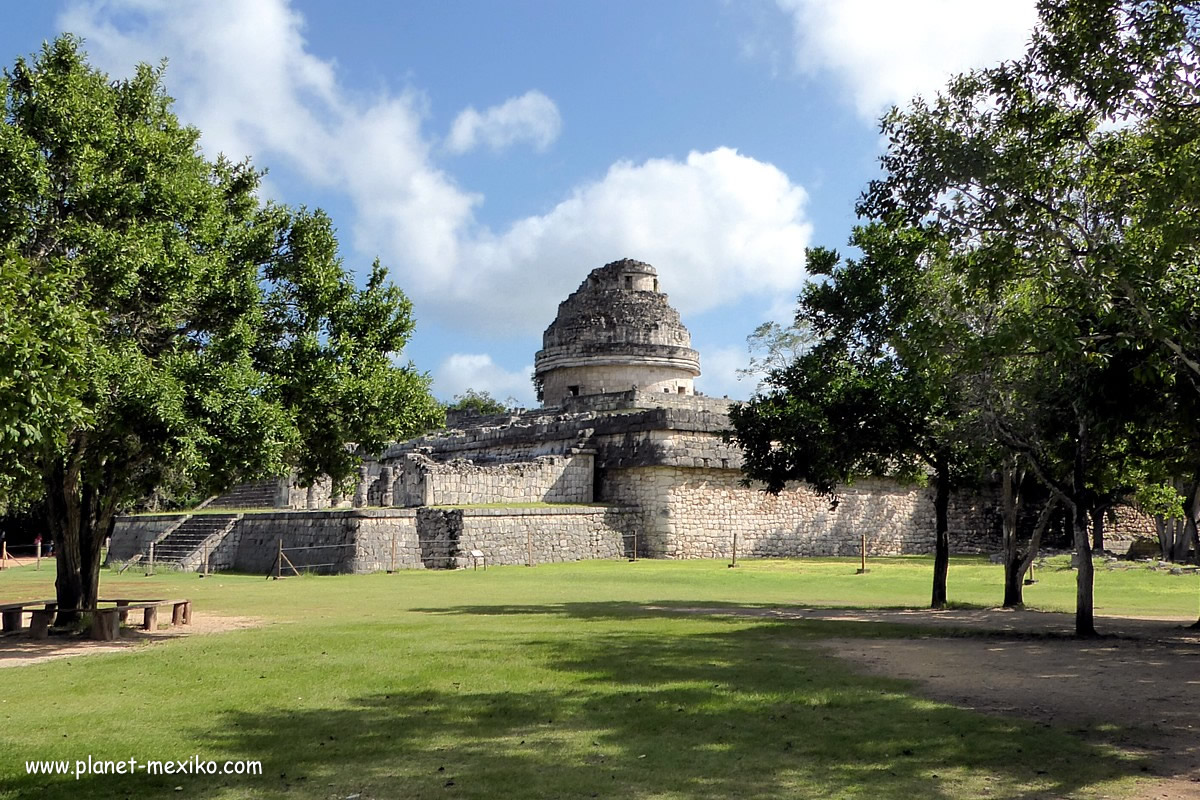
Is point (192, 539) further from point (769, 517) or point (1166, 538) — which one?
point (1166, 538)

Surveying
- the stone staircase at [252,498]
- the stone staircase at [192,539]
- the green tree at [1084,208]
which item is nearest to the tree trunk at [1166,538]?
the green tree at [1084,208]

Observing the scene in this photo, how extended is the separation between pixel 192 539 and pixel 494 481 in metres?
8.55

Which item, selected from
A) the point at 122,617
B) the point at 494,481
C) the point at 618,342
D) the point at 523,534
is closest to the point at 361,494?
the point at 494,481

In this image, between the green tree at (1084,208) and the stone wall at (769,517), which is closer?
the green tree at (1084,208)

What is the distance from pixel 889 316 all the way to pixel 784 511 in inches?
575

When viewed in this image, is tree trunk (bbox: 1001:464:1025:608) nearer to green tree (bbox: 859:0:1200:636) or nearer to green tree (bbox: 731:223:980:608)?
green tree (bbox: 731:223:980:608)

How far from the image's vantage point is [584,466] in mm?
29875

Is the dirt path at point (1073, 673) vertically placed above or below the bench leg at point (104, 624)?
above

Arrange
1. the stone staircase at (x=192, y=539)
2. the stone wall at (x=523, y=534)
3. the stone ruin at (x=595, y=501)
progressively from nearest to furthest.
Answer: the stone wall at (x=523, y=534) < the stone ruin at (x=595, y=501) < the stone staircase at (x=192, y=539)

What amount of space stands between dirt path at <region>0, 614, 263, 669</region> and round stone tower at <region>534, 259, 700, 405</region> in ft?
75.7

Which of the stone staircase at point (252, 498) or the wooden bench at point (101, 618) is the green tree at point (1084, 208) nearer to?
the wooden bench at point (101, 618)

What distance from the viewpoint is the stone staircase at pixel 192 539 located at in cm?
2731

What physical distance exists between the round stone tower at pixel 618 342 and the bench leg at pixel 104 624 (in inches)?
957

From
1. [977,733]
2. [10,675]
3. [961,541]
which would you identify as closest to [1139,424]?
[977,733]
